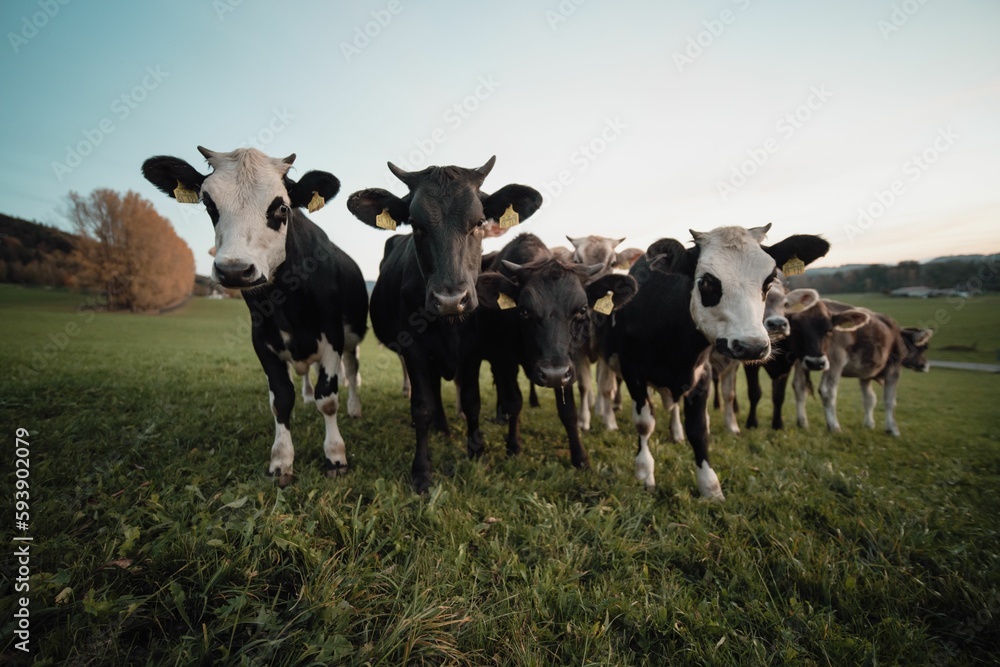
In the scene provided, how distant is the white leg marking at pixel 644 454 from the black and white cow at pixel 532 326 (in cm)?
56

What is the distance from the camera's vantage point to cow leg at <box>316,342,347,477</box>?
395cm

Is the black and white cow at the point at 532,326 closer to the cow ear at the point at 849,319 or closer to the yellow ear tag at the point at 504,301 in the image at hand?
the yellow ear tag at the point at 504,301

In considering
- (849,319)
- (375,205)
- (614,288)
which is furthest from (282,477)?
(849,319)

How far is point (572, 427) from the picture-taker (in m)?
4.51

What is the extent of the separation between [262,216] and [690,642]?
13.9ft

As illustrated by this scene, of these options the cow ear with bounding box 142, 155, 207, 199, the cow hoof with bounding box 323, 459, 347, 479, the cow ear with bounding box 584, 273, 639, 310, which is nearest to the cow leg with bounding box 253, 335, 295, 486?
the cow hoof with bounding box 323, 459, 347, 479

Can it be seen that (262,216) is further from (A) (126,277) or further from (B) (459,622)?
(A) (126,277)

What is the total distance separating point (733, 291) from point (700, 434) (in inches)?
60.5

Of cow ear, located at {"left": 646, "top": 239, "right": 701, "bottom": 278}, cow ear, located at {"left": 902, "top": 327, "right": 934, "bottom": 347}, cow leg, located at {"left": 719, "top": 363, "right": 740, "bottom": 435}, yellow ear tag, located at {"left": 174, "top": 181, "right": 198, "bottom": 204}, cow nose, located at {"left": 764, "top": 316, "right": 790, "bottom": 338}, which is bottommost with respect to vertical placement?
cow leg, located at {"left": 719, "top": 363, "right": 740, "bottom": 435}

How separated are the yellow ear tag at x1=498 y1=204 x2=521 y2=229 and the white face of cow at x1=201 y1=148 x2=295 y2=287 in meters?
2.14

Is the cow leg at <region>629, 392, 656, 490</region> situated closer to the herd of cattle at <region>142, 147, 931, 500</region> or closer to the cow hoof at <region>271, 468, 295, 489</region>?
Answer: the herd of cattle at <region>142, 147, 931, 500</region>

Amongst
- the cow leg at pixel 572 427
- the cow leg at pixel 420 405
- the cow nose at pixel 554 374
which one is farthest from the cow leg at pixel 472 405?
the cow nose at pixel 554 374

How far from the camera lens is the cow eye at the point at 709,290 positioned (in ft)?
11.5

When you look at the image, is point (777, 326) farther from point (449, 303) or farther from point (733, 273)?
point (449, 303)
